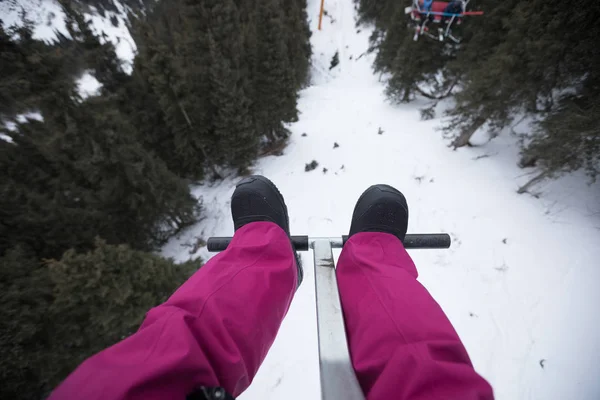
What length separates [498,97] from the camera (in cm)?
554

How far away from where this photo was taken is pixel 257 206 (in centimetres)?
195

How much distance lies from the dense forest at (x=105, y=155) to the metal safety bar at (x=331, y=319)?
300 cm

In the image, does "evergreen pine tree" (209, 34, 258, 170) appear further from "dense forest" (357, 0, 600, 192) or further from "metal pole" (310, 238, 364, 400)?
"metal pole" (310, 238, 364, 400)

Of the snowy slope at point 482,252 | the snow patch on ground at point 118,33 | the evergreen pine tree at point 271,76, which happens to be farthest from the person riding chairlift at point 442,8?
the snow patch on ground at point 118,33

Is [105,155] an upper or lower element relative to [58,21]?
lower

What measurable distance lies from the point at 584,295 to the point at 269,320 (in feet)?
17.0

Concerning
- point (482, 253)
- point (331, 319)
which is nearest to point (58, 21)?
point (331, 319)

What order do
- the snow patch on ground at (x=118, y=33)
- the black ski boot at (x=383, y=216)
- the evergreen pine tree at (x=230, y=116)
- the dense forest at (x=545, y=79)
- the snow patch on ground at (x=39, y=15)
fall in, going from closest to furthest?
the black ski boot at (x=383, y=216), the snow patch on ground at (x=39, y=15), the dense forest at (x=545, y=79), the snow patch on ground at (x=118, y=33), the evergreen pine tree at (x=230, y=116)

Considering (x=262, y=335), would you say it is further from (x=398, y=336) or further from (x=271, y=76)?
(x=271, y=76)

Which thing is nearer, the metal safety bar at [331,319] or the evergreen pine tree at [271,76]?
the metal safety bar at [331,319]

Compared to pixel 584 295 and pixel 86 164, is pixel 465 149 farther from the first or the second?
pixel 86 164

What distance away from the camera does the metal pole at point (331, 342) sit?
0.81 metres

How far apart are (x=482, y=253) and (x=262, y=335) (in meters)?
4.87

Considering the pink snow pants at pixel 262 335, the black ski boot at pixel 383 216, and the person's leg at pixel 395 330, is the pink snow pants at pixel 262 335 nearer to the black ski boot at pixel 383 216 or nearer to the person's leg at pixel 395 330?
the person's leg at pixel 395 330
